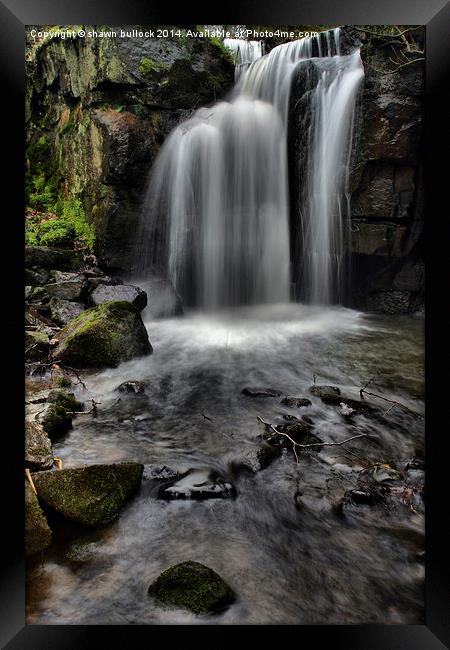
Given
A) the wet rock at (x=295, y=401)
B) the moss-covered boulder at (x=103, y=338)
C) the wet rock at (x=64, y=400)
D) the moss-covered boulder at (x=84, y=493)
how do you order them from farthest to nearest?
the moss-covered boulder at (x=103, y=338) → the wet rock at (x=295, y=401) → the wet rock at (x=64, y=400) → the moss-covered boulder at (x=84, y=493)

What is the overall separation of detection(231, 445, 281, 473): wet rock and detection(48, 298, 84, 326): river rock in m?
3.13

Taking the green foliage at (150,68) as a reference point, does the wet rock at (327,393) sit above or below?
below

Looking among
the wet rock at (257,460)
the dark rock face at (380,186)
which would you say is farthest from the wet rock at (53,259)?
the wet rock at (257,460)

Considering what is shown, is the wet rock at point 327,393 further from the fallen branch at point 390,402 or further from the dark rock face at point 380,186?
the dark rock face at point 380,186

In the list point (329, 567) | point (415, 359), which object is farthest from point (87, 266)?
point (329, 567)

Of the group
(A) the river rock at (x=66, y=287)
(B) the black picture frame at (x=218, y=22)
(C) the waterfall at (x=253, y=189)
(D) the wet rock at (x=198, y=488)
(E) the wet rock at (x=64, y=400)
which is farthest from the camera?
(C) the waterfall at (x=253, y=189)

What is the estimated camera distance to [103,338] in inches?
160

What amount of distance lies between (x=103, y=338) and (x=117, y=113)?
165 inches

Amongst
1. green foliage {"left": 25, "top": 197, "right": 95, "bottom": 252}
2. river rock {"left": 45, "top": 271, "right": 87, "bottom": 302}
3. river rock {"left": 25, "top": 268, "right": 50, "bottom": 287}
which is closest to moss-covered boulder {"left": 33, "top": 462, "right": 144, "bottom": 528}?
river rock {"left": 45, "top": 271, "right": 87, "bottom": 302}

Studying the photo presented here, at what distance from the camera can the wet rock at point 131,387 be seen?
11.5 feet

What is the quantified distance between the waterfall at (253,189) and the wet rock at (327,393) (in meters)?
2.27

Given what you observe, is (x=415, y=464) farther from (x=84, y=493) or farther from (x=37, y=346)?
(x=37, y=346)

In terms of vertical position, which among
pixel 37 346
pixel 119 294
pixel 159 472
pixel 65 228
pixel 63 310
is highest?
pixel 65 228

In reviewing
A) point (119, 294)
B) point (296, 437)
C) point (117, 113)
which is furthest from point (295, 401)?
point (117, 113)
